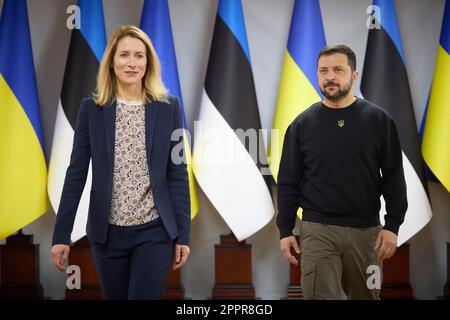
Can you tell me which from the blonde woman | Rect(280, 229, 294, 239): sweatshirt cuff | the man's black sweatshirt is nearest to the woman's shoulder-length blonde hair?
the blonde woman

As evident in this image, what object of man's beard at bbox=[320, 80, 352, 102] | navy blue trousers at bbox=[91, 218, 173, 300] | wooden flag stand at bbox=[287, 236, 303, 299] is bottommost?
wooden flag stand at bbox=[287, 236, 303, 299]

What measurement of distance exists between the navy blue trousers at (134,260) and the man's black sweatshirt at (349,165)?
636mm

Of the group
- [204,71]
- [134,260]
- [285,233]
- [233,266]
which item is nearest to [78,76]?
[204,71]

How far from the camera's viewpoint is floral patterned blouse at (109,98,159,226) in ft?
6.41

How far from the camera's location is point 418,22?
373 centimetres

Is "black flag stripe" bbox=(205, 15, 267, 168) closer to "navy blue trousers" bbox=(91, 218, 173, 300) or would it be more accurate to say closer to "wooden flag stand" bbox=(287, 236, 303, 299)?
"wooden flag stand" bbox=(287, 236, 303, 299)

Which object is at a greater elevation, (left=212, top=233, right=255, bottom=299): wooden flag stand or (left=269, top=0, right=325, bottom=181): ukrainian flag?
(left=269, top=0, right=325, bottom=181): ukrainian flag

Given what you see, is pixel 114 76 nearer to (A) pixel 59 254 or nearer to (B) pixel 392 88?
(A) pixel 59 254

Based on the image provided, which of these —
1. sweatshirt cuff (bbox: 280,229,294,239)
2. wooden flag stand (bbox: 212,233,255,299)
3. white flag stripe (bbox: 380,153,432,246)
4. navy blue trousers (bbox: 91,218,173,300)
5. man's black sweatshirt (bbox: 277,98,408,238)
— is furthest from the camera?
wooden flag stand (bbox: 212,233,255,299)

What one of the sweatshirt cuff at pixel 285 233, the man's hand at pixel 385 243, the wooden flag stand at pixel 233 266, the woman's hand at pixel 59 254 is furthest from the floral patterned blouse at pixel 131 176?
the wooden flag stand at pixel 233 266

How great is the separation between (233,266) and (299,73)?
1208 mm

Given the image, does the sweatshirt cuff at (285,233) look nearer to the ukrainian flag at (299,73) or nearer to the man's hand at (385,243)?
the man's hand at (385,243)

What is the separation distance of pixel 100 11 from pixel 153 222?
1991 mm

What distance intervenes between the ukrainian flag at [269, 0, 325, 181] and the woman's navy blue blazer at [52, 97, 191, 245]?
1535 millimetres
